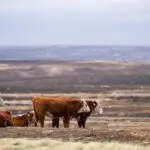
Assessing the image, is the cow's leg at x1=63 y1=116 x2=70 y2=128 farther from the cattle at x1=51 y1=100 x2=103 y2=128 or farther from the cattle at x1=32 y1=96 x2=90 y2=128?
the cattle at x1=51 y1=100 x2=103 y2=128

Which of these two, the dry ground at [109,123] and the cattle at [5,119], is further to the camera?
the cattle at [5,119]

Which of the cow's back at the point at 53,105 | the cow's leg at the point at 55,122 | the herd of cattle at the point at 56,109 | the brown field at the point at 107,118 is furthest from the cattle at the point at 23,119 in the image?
the brown field at the point at 107,118

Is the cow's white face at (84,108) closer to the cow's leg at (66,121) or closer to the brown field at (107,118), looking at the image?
the brown field at (107,118)

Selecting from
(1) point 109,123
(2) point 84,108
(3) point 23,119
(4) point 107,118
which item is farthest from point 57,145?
(4) point 107,118

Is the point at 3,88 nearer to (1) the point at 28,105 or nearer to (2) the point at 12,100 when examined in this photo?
(2) the point at 12,100

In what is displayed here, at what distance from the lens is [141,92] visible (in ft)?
228

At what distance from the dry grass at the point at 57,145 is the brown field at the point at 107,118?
3.28 feet

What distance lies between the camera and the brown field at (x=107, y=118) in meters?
18.6

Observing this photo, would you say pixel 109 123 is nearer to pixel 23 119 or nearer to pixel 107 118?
pixel 107 118

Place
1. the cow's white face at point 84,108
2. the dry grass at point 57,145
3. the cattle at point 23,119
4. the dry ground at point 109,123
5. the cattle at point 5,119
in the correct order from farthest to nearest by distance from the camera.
Answer: 1. the cattle at point 23,119
2. the cow's white face at point 84,108
3. the cattle at point 5,119
4. the dry ground at point 109,123
5. the dry grass at point 57,145

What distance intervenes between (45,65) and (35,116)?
86.4 meters

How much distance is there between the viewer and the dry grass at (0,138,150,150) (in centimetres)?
1602

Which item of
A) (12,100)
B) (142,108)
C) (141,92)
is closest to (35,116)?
(142,108)

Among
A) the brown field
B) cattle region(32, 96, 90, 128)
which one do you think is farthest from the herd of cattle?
the brown field
